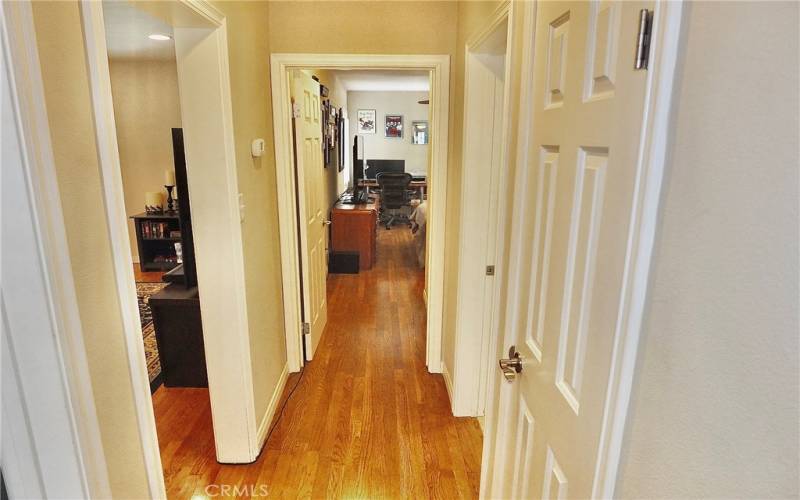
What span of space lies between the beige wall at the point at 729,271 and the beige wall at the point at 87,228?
1.06m

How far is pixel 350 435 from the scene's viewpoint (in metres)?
2.34

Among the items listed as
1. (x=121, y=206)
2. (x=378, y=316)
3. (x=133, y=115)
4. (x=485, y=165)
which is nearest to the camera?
(x=121, y=206)

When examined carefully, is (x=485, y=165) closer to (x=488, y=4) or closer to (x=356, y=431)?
(x=488, y=4)

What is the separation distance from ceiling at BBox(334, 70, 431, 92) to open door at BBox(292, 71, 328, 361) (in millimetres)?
3322

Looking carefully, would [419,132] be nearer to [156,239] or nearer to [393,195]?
[393,195]

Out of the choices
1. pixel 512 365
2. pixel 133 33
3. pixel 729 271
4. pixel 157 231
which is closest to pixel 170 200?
pixel 157 231

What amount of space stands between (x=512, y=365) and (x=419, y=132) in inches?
331

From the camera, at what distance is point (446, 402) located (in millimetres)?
2645

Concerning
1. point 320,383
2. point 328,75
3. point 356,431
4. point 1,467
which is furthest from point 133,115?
point 1,467

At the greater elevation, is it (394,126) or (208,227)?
(394,126)

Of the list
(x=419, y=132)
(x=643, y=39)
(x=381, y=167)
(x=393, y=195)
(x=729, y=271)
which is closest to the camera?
(x=729, y=271)

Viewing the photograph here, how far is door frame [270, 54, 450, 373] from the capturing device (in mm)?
2461

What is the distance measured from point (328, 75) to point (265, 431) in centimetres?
475

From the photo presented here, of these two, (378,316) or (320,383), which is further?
(378,316)
